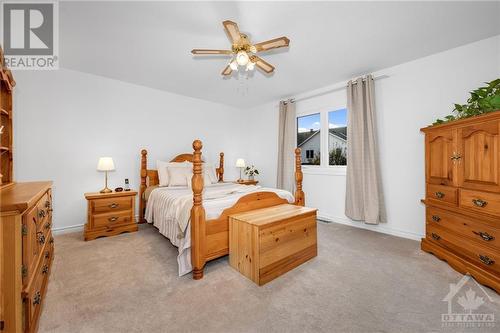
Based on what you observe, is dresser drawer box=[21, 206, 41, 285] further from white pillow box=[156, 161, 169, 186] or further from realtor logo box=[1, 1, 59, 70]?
white pillow box=[156, 161, 169, 186]

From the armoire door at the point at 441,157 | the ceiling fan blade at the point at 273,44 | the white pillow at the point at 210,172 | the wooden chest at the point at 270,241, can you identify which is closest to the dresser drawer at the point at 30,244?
the wooden chest at the point at 270,241

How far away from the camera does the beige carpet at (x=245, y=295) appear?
4.90ft

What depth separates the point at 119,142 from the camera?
12.6ft

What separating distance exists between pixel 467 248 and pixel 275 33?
2939 millimetres

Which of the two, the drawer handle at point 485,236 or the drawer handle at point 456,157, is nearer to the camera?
the drawer handle at point 485,236

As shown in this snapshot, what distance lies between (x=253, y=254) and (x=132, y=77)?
3.51 metres

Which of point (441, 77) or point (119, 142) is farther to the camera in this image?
point (119, 142)

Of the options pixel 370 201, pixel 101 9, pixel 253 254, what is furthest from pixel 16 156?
pixel 370 201

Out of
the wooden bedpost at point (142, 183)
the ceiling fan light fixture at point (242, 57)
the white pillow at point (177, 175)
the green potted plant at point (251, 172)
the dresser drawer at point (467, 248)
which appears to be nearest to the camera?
the dresser drawer at point (467, 248)

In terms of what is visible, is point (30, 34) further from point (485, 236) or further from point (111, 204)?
point (485, 236)

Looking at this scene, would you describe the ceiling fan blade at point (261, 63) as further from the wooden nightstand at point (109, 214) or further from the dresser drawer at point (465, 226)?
the wooden nightstand at point (109, 214)

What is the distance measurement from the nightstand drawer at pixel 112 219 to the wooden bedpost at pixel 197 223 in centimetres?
185

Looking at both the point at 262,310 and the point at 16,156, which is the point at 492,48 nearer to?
the point at 262,310

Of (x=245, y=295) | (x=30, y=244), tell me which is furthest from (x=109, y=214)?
(x=245, y=295)
